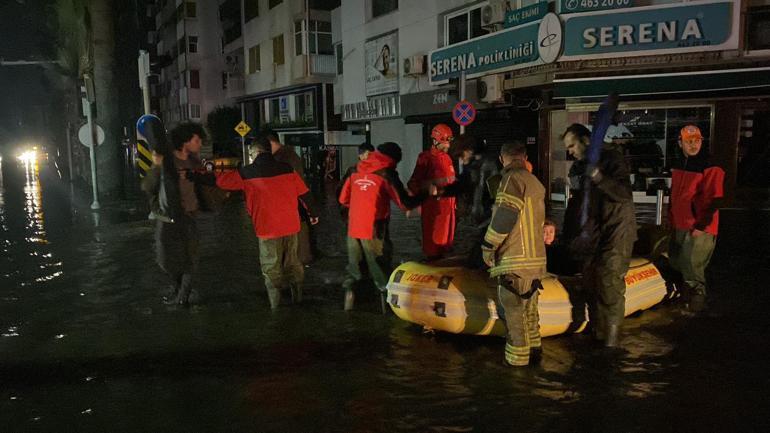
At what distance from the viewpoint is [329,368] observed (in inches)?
211

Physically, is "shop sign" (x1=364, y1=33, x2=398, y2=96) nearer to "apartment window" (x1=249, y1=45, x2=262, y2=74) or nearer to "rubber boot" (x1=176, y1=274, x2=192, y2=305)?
"apartment window" (x1=249, y1=45, x2=262, y2=74)

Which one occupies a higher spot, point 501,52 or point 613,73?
point 501,52

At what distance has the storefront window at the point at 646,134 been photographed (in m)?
15.3

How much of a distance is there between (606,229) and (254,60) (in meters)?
35.5

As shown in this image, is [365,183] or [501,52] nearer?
[365,183]

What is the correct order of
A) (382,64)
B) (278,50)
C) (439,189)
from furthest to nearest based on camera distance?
1. (278,50)
2. (382,64)
3. (439,189)

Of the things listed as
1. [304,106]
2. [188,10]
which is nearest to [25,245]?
[304,106]

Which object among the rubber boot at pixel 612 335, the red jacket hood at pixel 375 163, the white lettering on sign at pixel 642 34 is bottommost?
the rubber boot at pixel 612 335

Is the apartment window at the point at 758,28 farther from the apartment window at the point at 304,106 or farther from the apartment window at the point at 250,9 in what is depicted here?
the apartment window at the point at 250,9

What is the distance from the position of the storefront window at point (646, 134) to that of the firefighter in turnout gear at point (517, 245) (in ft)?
37.1

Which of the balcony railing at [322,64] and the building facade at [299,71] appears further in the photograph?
the building facade at [299,71]

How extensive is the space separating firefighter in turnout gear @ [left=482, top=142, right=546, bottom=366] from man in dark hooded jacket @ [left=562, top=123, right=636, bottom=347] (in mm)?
640

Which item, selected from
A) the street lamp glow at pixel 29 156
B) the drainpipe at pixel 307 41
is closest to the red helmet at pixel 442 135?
the drainpipe at pixel 307 41

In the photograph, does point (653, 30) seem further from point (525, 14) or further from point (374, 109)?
point (374, 109)
